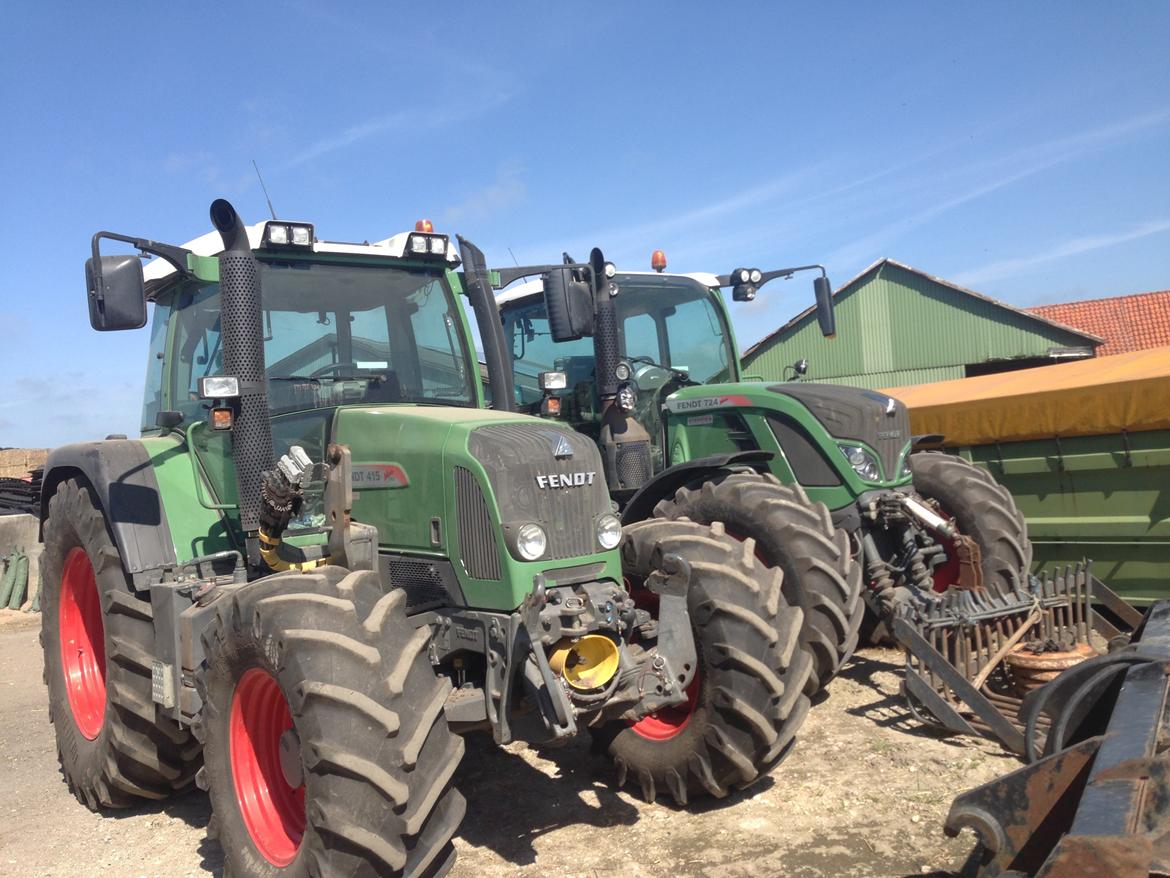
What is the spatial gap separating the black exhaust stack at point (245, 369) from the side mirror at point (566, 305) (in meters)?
1.52

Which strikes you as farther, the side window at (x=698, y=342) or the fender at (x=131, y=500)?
the side window at (x=698, y=342)

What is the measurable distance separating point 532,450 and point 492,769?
1.96 m

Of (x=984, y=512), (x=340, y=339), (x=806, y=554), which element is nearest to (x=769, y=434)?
(x=806, y=554)

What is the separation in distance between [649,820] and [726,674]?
30.4 inches

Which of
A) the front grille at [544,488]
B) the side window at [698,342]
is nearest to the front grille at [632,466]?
the side window at [698,342]

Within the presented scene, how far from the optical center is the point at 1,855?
437 centimetres

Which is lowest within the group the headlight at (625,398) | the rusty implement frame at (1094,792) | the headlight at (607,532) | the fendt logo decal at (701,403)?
the rusty implement frame at (1094,792)

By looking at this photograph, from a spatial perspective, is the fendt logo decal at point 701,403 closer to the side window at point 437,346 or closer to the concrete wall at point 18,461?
the side window at point 437,346

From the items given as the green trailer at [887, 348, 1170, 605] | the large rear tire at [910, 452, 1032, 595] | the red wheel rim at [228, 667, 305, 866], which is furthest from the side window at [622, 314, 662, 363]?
the red wheel rim at [228, 667, 305, 866]

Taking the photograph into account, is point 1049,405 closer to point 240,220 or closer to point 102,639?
point 240,220

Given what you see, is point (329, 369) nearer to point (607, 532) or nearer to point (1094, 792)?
point (607, 532)

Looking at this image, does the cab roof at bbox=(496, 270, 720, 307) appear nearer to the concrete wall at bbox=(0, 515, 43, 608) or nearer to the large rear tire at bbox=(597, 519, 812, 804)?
the large rear tire at bbox=(597, 519, 812, 804)

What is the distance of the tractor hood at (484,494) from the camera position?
12.2 feet

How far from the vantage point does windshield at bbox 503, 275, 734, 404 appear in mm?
6973
